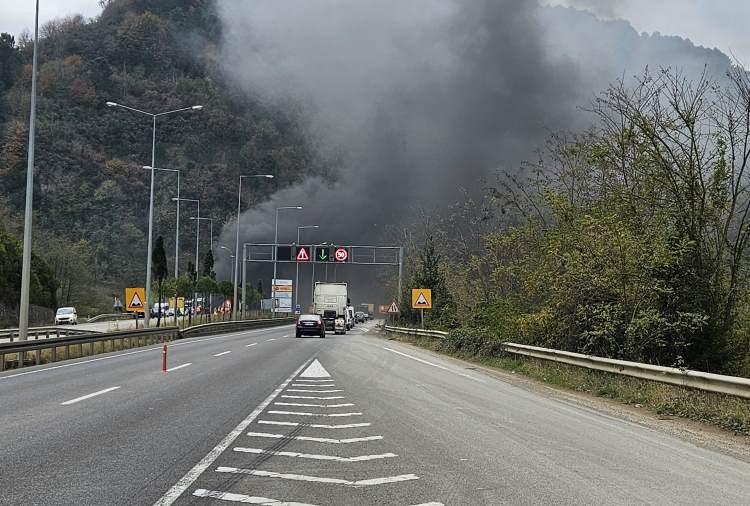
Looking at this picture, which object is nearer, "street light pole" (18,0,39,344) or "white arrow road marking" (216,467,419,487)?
"white arrow road marking" (216,467,419,487)

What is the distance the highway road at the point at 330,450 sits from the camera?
6969 millimetres

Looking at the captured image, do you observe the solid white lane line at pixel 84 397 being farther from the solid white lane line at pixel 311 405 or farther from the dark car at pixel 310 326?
the dark car at pixel 310 326

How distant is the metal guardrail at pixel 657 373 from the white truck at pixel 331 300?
128ft

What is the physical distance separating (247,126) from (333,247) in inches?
3037

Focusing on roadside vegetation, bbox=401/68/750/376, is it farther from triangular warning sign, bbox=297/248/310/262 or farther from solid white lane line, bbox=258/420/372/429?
triangular warning sign, bbox=297/248/310/262

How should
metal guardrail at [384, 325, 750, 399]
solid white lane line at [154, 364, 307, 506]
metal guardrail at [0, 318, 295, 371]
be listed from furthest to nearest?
1. metal guardrail at [0, 318, 295, 371]
2. metal guardrail at [384, 325, 750, 399]
3. solid white lane line at [154, 364, 307, 506]

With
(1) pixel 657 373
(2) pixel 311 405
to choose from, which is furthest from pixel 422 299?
(2) pixel 311 405

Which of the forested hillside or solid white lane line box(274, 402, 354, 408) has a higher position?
the forested hillside

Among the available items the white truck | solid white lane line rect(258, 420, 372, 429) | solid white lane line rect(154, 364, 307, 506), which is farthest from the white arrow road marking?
the white truck

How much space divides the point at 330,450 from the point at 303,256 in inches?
2281

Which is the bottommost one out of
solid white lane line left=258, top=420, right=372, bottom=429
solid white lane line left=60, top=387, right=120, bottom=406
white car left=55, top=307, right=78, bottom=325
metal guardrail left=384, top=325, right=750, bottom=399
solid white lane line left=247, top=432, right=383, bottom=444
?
white car left=55, top=307, right=78, bottom=325

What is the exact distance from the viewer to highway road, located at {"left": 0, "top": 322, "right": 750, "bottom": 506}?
274 inches

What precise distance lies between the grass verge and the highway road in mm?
1385

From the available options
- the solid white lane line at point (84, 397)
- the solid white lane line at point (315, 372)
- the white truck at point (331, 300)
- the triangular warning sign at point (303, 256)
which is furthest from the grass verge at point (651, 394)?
the triangular warning sign at point (303, 256)
